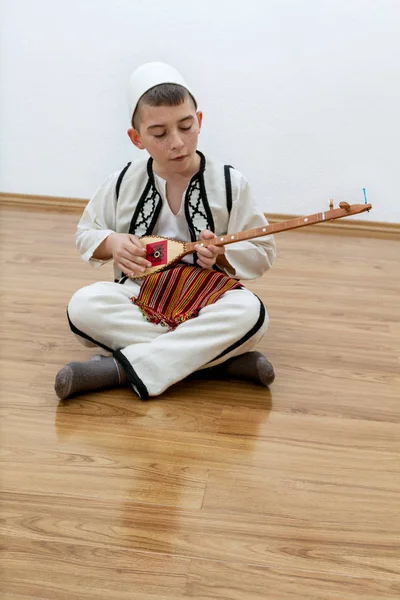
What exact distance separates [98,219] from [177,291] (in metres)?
0.22

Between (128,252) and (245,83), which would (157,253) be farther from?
(245,83)

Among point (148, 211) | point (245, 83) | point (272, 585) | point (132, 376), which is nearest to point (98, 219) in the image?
point (148, 211)

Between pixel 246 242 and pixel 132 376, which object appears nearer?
→ pixel 132 376

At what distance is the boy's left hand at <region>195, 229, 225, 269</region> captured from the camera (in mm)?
1352

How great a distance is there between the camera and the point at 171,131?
4.33 ft

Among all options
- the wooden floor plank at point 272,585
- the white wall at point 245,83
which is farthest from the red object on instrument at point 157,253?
the white wall at point 245,83

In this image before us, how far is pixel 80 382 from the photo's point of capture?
1.28 meters

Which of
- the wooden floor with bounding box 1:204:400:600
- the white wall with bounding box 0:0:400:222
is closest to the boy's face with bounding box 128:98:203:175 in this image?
the wooden floor with bounding box 1:204:400:600

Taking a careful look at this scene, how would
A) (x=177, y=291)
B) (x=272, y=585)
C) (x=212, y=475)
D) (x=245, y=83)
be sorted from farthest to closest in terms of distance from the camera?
1. (x=245, y=83)
2. (x=177, y=291)
3. (x=212, y=475)
4. (x=272, y=585)

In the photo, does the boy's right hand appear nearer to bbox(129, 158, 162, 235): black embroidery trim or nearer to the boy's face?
bbox(129, 158, 162, 235): black embroidery trim

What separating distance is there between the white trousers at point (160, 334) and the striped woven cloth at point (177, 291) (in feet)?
0.06

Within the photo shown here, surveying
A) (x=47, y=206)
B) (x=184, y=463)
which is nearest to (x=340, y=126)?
(x=47, y=206)

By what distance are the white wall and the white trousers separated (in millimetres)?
1141

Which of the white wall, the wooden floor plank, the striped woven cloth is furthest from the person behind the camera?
the white wall
